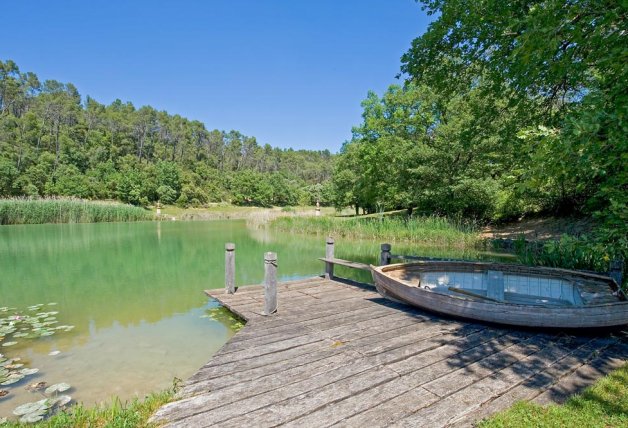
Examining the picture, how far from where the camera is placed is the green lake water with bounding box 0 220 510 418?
442 cm

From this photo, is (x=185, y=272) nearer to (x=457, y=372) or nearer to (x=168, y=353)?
(x=168, y=353)

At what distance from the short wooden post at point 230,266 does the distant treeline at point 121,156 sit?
1640 inches

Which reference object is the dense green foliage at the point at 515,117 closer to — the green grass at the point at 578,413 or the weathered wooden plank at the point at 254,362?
the green grass at the point at 578,413

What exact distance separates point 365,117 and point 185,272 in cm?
1927

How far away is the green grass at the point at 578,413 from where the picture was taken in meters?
2.49

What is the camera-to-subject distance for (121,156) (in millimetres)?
57375

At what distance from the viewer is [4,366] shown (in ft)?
14.6

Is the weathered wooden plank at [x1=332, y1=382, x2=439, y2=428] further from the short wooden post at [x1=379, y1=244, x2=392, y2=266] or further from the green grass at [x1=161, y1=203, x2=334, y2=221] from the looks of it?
the green grass at [x1=161, y1=203, x2=334, y2=221]

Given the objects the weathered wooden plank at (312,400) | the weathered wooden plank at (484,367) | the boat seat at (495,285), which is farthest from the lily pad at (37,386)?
the boat seat at (495,285)

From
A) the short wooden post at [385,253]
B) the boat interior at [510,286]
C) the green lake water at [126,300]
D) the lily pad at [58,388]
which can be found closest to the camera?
the lily pad at [58,388]

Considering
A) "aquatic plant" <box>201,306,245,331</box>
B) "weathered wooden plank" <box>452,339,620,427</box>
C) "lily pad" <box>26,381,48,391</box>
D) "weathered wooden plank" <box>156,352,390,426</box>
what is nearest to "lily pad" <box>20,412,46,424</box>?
"lily pad" <box>26,381,48,391</box>

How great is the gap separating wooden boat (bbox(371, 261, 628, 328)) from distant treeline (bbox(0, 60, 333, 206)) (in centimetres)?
4447

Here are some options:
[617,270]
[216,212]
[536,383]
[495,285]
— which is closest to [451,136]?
[617,270]

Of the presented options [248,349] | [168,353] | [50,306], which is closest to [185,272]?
[50,306]
